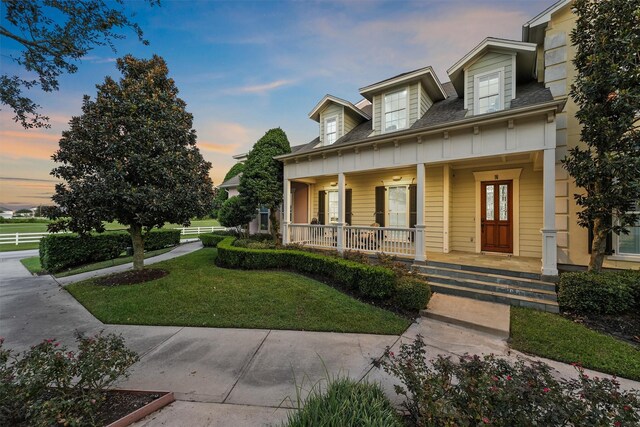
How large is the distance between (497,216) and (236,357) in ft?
28.5

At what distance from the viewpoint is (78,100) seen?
681 centimetres

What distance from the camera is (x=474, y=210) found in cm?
843

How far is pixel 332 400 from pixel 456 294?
16.2 ft

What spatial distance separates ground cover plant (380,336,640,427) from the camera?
67.7 inches

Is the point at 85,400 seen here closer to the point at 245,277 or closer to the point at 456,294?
the point at 245,277

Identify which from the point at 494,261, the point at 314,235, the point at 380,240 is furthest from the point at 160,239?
the point at 494,261

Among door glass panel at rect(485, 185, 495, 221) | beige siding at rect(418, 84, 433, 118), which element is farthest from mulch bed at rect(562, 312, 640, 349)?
beige siding at rect(418, 84, 433, 118)

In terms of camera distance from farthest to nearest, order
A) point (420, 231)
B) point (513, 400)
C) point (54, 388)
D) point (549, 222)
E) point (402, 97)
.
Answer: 1. point (402, 97)
2. point (420, 231)
3. point (549, 222)
4. point (54, 388)
5. point (513, 400)

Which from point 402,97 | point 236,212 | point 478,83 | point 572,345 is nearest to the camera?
point 572,345

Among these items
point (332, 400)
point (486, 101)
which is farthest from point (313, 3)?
point (332, 400)

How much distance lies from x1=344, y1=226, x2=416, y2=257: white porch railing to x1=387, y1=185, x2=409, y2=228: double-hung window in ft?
3.19

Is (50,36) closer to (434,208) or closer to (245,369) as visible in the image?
(245,369)

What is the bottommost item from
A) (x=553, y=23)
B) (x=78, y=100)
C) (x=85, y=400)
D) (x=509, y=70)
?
(x=85, y=400)

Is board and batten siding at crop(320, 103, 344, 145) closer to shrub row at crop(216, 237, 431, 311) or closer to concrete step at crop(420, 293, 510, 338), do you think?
shrub row at crop(216, 237, 431, 311)
